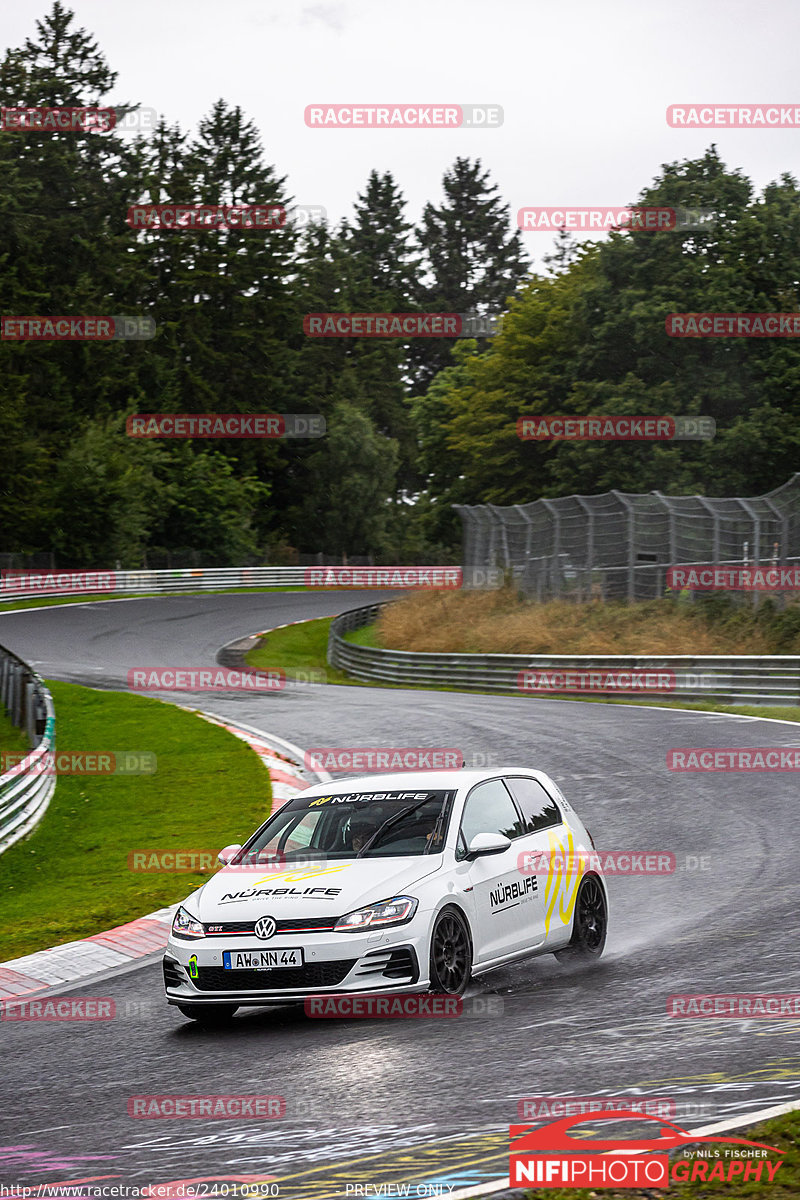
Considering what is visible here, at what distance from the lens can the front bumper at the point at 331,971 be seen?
8.30 meters

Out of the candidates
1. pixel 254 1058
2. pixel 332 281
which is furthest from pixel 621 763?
pixel 332 281

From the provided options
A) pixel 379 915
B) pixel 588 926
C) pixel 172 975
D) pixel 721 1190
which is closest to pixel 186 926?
pixel 172 975

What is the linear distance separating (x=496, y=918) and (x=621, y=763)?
10.1 metres

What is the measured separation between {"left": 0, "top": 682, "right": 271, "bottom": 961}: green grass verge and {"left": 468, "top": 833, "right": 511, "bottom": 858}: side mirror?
12.5 feet

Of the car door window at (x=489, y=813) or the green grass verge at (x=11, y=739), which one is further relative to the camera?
the green grass verge at (x=11, y=739)

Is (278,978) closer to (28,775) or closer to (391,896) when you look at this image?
(391,896)

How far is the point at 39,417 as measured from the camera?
256 ft

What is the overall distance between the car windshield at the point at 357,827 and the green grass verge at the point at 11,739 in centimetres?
1313

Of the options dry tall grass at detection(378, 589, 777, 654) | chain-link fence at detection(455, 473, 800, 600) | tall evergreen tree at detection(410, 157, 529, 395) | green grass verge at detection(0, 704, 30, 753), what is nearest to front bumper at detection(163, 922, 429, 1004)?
green grass verge at detection(0, 704, 30, 753)

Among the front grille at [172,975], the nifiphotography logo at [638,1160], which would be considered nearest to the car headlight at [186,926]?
the front grille at [172,975]

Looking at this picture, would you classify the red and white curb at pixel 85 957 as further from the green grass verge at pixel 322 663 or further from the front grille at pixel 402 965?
the green grass verge at pixel 322 663

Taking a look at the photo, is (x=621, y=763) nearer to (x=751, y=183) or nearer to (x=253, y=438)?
(x=751, y=183)

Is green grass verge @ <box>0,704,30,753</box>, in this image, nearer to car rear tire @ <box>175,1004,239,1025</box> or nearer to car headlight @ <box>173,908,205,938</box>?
car headlight @ <box>173,908,205,938</box>

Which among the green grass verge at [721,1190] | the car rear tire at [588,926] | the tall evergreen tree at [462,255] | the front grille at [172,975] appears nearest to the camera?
the green grass verge at [721,1190]
